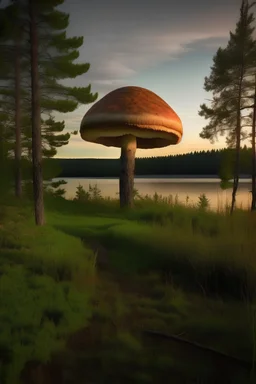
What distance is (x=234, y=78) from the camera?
15.0 meters

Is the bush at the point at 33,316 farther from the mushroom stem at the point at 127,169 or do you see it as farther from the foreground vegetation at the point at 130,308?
the mushroom stem at the point at 127,169

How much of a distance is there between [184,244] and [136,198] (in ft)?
28.7

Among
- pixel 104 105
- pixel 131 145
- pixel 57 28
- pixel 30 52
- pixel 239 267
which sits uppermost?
pixel 57 28

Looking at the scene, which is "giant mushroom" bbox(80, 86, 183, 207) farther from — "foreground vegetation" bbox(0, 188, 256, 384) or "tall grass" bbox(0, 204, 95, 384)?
"tall grass" bbox(0, 204, 95, 384)

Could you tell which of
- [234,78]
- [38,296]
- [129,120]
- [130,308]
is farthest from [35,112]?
[234,78]

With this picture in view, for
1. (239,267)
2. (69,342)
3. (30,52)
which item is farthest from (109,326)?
(30,52)

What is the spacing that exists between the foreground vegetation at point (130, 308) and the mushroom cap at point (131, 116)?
13.9ft

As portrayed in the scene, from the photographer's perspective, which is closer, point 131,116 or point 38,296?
point 38,296

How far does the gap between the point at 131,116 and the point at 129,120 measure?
0.12 meters

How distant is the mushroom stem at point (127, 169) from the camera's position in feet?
36.2

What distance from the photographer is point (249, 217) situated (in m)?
6.56

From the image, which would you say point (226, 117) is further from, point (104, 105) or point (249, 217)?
point (249, 217)

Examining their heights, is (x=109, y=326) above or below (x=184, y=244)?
below

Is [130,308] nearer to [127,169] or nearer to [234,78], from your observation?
[127,169]
